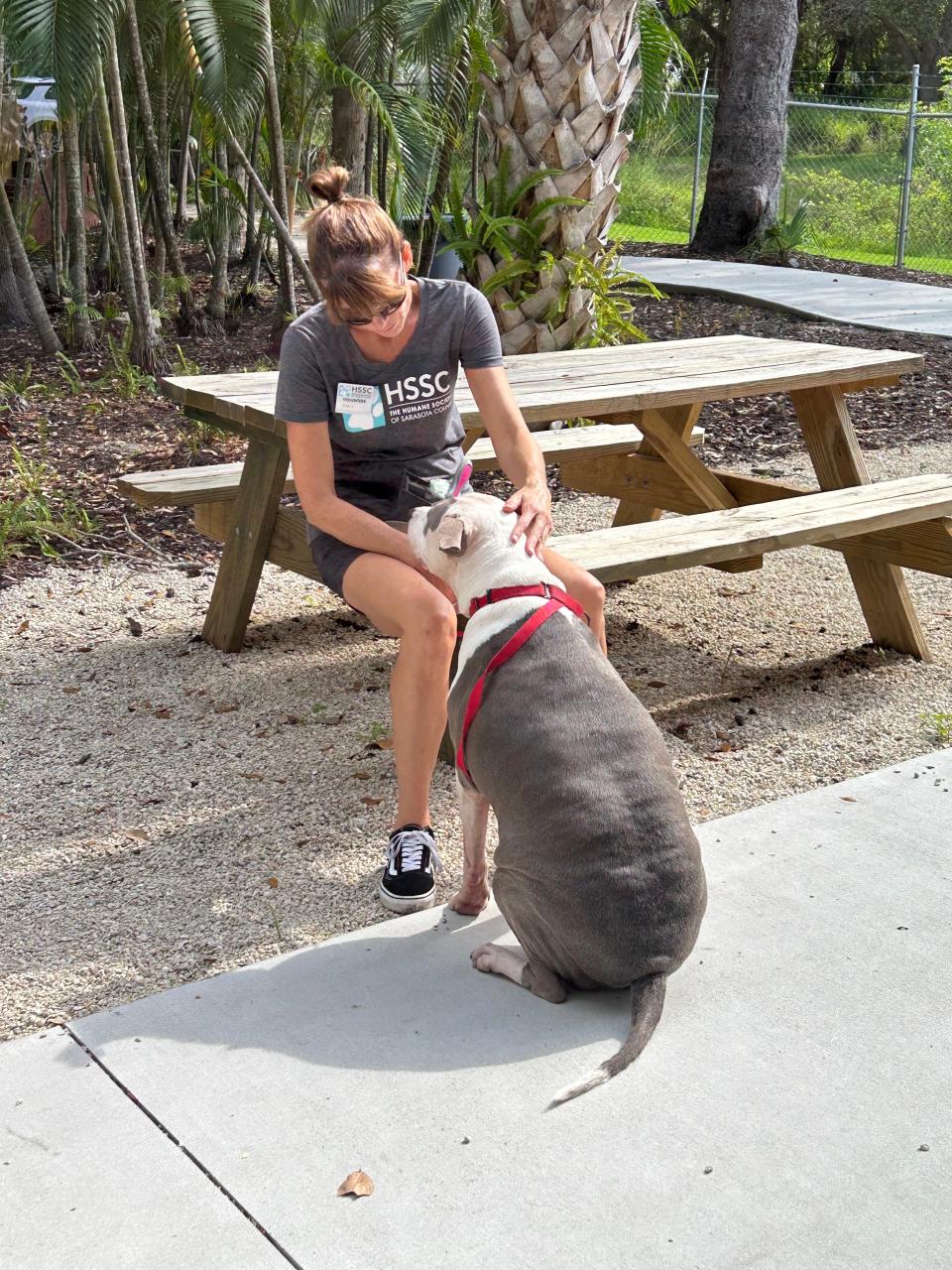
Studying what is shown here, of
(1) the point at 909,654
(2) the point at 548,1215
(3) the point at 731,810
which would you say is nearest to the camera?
(2) the point at 548,1215

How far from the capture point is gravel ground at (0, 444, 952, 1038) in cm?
329

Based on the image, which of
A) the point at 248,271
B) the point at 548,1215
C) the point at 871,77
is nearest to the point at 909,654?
the point at 548,1215

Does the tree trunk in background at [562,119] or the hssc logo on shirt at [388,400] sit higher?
the tree trunk in background at [562,119]

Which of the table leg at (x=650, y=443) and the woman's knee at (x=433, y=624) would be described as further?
the table leg at (x=650, y=443)

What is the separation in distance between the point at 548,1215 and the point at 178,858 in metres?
1.68

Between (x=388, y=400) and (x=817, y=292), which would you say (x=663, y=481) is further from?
(x=817, y=292)

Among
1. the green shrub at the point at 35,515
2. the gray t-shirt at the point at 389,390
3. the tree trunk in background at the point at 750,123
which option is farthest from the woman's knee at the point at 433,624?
the tree trunk in background at the point at 750,123

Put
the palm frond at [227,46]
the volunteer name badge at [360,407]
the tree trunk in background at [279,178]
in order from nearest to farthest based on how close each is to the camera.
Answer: the volunteer name badge at [360,407] < the palm frond at [227,46] < the tree trunk in background at [279,178]

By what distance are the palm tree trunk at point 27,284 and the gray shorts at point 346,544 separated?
6.20m

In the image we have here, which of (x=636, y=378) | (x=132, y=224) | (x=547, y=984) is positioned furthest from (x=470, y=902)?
(x=132, y=224)

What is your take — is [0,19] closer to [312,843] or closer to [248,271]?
[248,271]

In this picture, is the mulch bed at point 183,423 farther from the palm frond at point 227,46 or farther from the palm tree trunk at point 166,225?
the palm frond at point 227,46

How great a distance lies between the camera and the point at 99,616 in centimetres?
549

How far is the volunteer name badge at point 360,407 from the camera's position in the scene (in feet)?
11.8
